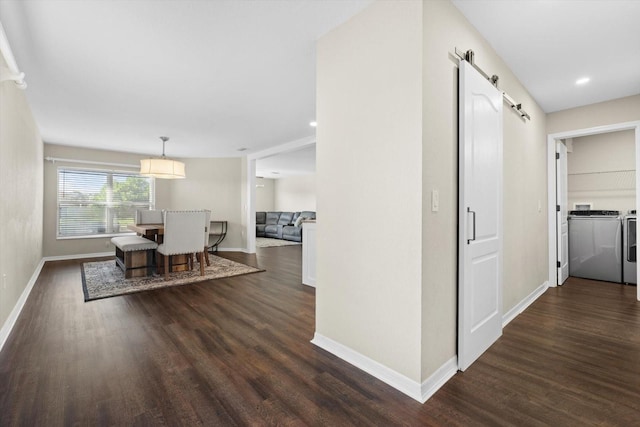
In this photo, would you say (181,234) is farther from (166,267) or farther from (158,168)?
(158,168)

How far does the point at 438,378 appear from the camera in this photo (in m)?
1.69

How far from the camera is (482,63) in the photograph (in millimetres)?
2188

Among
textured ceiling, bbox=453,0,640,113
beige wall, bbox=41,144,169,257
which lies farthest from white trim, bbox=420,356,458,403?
beige wall, bbox=41,144,169,257

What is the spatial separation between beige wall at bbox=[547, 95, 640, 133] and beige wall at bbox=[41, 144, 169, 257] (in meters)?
7.60

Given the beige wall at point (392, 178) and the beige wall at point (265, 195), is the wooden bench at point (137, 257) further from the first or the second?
the beige wall at point (265, 195)

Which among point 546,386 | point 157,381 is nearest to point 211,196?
point 157,381

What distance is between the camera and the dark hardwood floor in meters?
1.45

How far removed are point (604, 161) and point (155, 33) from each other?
6.02m

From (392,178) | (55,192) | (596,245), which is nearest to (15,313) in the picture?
(392,178)

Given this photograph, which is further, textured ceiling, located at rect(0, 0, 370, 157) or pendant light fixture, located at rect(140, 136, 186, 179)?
pendant light fixture, located at rect(140, 136, 186, 179)

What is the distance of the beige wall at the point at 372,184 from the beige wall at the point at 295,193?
318 inches

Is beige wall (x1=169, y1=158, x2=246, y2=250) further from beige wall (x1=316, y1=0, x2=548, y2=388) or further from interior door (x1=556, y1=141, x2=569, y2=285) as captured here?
interior door (x1=556, y1=141, x2=569, y2=285)

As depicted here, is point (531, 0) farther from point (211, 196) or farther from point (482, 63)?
point (211, 196)

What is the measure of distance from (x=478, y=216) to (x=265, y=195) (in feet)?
33.9
